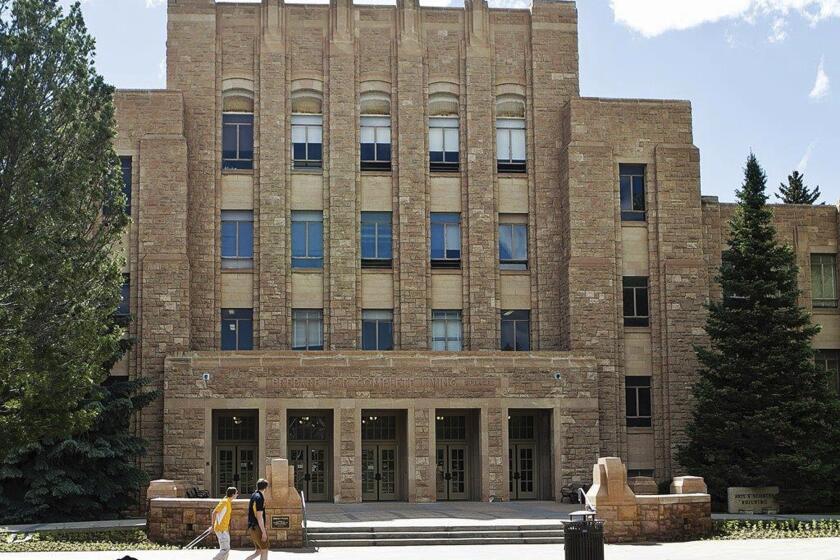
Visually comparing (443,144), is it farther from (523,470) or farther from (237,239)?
(523,470)

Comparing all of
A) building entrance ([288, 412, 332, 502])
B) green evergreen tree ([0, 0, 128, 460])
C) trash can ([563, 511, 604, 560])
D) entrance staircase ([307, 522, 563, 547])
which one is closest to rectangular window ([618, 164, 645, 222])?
building entrance ([288, 412, 332, 502])

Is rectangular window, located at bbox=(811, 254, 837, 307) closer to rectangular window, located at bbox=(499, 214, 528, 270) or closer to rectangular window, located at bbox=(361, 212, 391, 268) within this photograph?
rectangular window, located at bbox=(499, 214, 528, 270)

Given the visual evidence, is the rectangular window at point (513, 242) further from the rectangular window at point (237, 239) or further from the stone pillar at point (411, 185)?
the rectangular window at point (237, 239)

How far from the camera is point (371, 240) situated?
42.8m

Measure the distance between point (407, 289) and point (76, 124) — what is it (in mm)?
17237

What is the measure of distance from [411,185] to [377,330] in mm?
4961

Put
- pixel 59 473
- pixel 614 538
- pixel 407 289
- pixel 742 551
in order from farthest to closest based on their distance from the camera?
pixel 407 289, pixel 59 473, pixel 614 538, pixel 742 551

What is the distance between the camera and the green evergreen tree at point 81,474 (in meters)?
35.2

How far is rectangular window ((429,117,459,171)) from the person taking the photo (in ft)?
143

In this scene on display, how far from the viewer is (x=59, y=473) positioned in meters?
35.4

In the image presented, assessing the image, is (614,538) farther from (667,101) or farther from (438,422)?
(667,101)

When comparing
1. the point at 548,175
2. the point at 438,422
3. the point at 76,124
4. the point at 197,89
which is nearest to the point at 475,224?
the point at 548,175

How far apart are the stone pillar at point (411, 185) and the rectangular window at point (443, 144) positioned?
467 mm

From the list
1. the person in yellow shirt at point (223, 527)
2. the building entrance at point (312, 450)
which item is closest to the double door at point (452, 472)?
the building entrance at point (312, 450)
